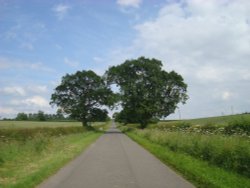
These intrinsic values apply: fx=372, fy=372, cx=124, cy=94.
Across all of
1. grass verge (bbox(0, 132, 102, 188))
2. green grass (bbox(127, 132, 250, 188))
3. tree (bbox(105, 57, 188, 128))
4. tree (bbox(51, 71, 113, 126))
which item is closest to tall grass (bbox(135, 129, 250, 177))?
green grass (bbox(127, 132, 250, 188))

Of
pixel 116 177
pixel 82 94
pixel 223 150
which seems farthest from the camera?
pixel 82 94

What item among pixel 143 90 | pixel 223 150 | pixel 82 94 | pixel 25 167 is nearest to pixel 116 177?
pixel 25 167

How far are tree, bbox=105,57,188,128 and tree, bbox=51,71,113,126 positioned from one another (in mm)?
8842

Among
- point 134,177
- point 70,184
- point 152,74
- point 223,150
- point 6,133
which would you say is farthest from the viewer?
point 152,74

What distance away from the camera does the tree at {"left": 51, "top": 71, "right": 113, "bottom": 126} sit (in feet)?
266

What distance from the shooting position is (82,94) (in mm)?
81500

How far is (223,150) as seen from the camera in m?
15.0

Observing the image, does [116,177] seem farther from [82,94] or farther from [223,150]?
[82,94]

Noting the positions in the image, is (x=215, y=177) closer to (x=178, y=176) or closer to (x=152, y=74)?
(x=178, y=176)

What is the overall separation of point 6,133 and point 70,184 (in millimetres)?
25206

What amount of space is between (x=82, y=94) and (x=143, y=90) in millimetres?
17611

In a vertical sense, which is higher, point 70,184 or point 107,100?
point 107,100

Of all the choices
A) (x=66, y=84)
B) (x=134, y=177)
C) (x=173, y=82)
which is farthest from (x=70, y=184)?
(x=66, y=84)

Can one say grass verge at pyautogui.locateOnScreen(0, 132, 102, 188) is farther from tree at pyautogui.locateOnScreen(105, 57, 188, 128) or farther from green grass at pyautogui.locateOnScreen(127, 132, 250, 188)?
tree at pyautogui.locateOnScreen(105, 57, 188, 128)
